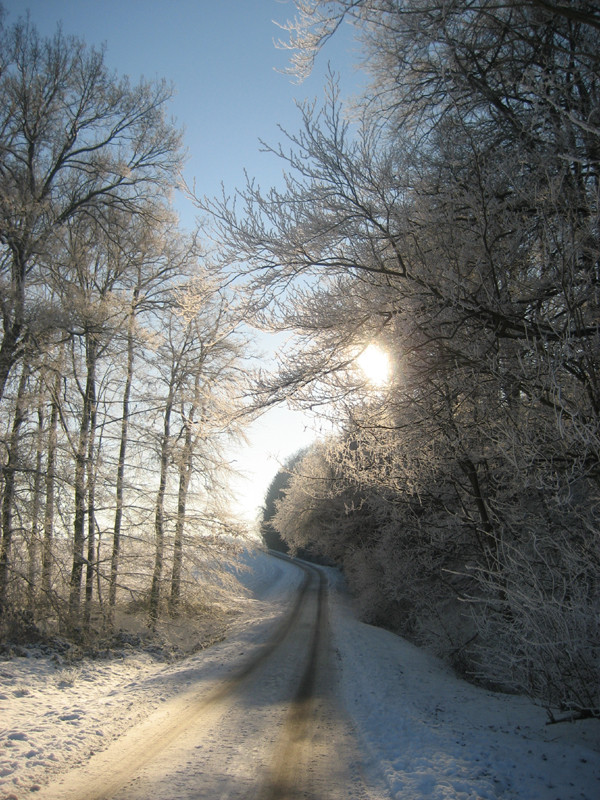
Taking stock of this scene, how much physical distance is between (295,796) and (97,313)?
1033cm

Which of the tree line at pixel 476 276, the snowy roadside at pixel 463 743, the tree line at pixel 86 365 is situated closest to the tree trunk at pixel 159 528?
the tree line at pixel 86 365

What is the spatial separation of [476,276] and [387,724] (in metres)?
6.27

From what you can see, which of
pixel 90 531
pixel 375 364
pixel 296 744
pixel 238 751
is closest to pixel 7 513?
pixel 90 531

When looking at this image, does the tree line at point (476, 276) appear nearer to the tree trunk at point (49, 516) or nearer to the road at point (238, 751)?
Result: the road at point (238, 751)

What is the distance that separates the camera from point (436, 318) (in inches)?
212

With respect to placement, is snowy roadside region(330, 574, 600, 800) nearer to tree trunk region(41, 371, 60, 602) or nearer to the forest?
the forest

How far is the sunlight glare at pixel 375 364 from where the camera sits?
6.55 m

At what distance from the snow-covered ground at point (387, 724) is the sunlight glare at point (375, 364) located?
455cm

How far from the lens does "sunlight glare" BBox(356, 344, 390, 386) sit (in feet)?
21.5

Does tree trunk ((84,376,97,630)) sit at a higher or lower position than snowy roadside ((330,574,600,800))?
higher

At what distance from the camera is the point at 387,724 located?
6.60 m

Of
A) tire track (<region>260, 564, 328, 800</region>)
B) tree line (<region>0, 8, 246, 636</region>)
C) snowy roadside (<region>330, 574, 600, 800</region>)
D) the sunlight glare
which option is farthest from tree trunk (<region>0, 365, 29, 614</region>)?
the sunlight glare

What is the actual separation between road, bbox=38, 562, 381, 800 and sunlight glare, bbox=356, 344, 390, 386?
4.64 meters

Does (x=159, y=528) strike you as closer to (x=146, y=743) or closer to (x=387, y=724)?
(x=146, y=743)
